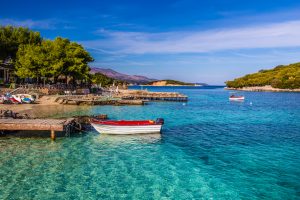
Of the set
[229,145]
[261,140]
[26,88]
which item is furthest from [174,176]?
[26,88]

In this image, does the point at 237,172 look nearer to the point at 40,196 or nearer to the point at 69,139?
the point at 40,196

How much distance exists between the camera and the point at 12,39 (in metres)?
88.6

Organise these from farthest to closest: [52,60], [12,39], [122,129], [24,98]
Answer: [12,39] < [52,60] < [24,98] < [122,129]

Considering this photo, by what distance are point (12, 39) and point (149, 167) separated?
271 feet

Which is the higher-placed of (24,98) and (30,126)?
(24,98)

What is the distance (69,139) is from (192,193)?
55.0 ft

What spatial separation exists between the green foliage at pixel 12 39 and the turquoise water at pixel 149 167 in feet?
216

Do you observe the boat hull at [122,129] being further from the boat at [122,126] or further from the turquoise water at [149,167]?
the turquoise water at [149,167]

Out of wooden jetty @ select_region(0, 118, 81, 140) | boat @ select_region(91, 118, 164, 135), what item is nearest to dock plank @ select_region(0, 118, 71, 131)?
wooden jetty @ select_region(0, 118, 81, 140)

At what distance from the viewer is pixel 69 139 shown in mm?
29672

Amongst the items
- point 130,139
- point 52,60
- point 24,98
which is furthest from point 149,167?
point 52,60

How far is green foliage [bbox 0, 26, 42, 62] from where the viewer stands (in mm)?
85250

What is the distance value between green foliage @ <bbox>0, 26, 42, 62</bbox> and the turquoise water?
6591 cm

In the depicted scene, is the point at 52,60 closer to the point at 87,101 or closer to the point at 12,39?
the point at 87,101
